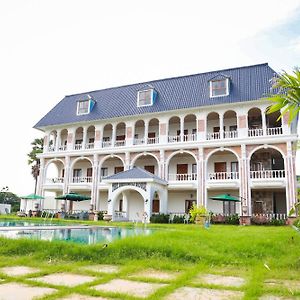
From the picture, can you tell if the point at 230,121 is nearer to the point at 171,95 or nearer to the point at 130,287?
the point at 171,95

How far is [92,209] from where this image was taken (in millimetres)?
29203

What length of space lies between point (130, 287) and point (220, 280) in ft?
5.17

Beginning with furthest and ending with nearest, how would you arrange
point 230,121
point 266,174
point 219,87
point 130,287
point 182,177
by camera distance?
point 182,177 → point 230,121 → point 219,87 → point 266,174 → point 130,287

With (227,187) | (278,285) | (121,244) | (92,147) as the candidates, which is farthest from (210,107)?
(278,285)

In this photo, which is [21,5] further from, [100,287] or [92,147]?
[92,147]

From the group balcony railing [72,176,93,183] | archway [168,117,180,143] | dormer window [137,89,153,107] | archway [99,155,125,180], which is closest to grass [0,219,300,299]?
archway [168,117,180,143]

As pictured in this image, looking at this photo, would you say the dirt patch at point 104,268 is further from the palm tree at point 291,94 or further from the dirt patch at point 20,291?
the palm tree at point 291,94

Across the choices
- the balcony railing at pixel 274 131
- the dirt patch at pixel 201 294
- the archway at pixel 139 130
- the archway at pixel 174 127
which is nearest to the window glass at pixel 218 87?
the archway at pixel 174 127

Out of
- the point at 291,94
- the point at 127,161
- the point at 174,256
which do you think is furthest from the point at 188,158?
the point at 291,94

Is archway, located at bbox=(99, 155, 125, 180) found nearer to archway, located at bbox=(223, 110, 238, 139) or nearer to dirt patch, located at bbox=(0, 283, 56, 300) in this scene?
archway, located at bbox=(223, 110, 238, 139)

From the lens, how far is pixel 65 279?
17.3 feet

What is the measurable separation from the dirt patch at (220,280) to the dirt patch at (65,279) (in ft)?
5.87

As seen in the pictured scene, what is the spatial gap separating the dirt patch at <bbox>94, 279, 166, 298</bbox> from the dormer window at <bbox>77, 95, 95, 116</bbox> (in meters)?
28.9

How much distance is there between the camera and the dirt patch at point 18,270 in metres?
5.58
